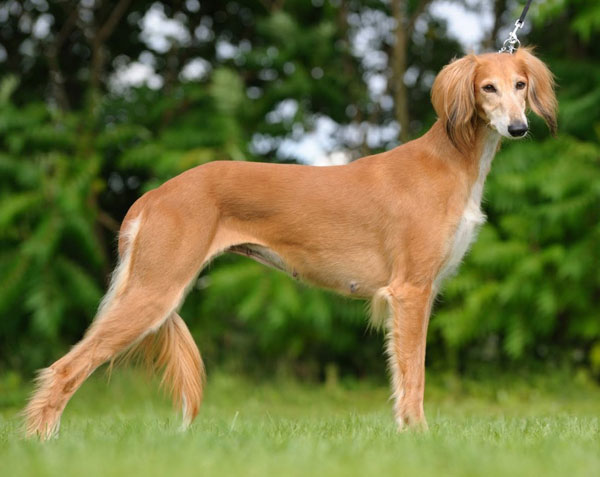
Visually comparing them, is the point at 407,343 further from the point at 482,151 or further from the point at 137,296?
the point at 137,296

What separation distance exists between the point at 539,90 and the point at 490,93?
0.43m

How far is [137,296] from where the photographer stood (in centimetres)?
492

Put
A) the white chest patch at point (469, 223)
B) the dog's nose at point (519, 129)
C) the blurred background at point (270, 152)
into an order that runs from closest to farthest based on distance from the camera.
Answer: the dog's nose at point (519, 129), the white chest patch at point (469, 223), the blurred background at point (270, 152)

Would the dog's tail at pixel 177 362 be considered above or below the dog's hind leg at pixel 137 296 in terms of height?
below

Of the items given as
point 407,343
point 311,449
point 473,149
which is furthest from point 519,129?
point 311,449

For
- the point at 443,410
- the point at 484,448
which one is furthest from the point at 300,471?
the point at 443,410

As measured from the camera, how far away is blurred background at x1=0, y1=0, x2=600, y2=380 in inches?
361

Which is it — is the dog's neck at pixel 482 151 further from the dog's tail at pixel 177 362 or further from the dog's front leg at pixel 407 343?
the dog's tail at pixel 177 362

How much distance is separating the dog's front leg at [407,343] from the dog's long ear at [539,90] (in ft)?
4.44

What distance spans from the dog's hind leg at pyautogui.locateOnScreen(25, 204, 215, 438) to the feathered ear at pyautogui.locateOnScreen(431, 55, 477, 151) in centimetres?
167

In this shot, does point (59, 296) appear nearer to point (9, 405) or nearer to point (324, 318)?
point (9, 405)

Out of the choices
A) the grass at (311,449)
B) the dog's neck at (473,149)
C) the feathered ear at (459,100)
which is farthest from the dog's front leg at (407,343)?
the feathered ear at (459,100)

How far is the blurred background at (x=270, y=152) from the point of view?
361 inches

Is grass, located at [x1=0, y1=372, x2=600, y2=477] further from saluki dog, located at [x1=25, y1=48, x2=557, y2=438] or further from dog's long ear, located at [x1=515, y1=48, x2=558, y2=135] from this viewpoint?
dog's long ear, located at [x1=515, y1=48, x2=558, y2=135]
